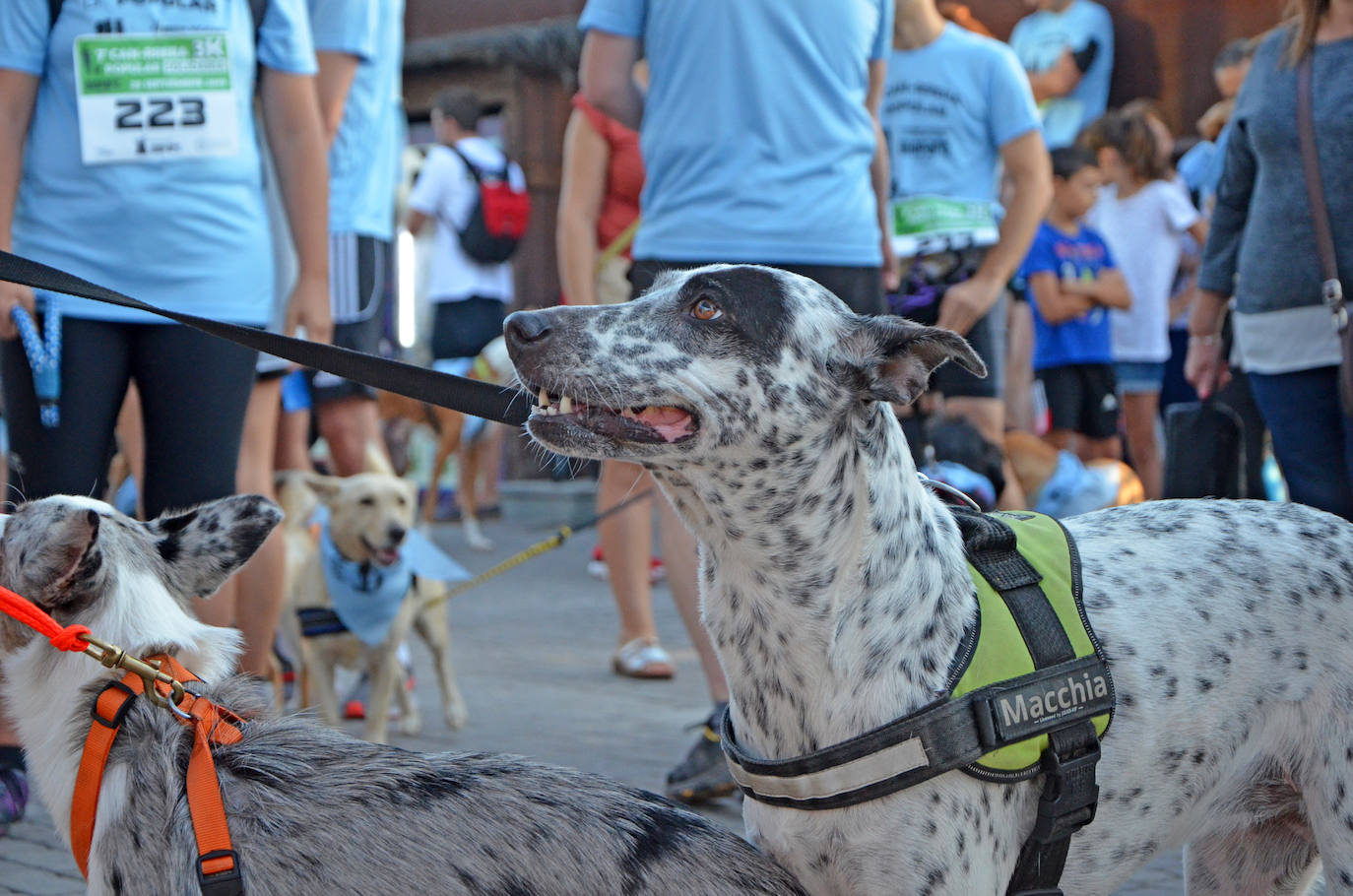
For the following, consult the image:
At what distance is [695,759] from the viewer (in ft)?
14.0

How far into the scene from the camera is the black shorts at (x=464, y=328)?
437 inches

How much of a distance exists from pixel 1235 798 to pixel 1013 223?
3.02 meters

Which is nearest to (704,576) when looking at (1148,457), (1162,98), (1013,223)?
(1013,223)

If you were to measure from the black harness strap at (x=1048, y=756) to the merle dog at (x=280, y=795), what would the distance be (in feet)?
1.34

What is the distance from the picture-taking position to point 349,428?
6438 mm

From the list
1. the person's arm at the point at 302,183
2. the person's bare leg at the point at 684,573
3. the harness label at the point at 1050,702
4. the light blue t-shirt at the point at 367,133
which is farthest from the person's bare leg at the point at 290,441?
the harness label at the point at 1050,702

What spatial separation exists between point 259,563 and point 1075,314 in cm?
513

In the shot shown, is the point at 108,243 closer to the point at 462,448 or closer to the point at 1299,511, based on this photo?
the point at 1299,511

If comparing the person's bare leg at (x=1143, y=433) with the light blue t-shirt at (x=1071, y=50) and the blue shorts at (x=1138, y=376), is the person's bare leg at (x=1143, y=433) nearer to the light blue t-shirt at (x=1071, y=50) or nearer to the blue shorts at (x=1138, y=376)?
the blue shorts at (x=1138, y=376)

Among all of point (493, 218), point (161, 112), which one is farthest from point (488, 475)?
point (161, 112)

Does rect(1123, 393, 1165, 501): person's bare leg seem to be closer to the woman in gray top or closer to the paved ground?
the paved ground

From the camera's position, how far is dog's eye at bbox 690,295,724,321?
2.58 m

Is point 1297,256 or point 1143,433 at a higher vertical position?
point 1297,256

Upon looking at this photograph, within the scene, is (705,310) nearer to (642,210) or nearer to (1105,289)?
(642,210)
